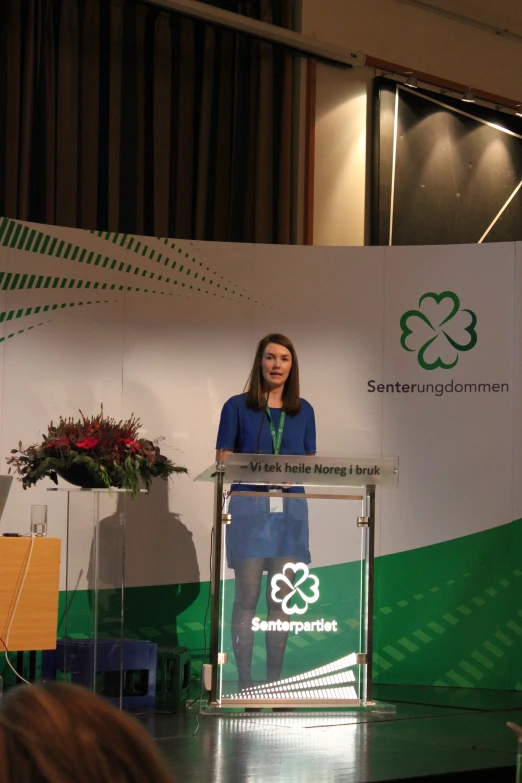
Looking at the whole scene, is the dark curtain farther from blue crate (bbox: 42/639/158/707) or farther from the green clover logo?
blue crate (bbox: 42/639/158/707)

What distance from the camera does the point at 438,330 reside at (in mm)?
5844

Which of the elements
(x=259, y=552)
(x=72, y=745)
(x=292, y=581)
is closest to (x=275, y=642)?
(x=292, y=581)

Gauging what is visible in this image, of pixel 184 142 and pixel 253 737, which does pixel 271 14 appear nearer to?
pixel 184 142

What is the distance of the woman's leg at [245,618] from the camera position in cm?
420

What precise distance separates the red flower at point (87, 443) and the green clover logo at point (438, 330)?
2.17 metres

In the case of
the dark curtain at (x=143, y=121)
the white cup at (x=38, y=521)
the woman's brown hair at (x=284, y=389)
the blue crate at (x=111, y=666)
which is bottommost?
the blue crate at (x=111, y=666)

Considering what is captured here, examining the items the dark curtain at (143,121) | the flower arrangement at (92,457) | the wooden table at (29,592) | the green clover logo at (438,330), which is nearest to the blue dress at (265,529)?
the flower arrangement at (92,457)

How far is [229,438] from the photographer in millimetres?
4863

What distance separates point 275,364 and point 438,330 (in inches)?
53.5

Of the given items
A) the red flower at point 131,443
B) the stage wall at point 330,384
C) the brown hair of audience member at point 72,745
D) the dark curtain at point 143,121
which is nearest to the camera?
the brown hair of audience member at point 72,745

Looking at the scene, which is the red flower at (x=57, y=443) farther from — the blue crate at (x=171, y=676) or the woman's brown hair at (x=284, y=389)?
the blue crate at (x=171, y=676)

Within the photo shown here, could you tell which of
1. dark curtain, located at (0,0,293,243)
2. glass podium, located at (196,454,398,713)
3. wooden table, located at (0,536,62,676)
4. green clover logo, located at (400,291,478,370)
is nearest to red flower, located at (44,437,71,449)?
wooden table, located at (0,536,62,676)

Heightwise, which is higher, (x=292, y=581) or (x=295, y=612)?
(x=292, y=581)

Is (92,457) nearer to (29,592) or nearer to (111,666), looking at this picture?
(29,592)
